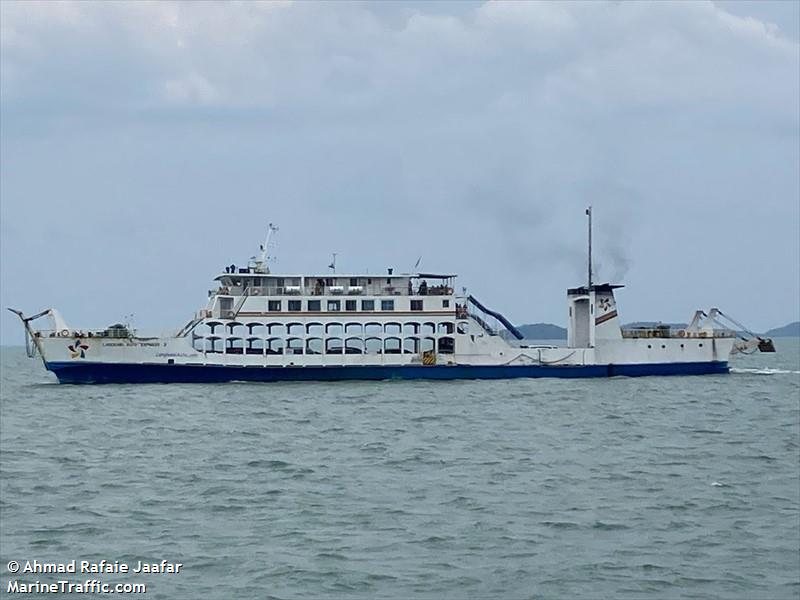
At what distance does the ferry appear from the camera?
52.4 m

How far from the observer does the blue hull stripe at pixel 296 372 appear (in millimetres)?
52250

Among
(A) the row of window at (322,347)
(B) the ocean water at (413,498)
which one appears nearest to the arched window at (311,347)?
(A) the row of window at (322,347)

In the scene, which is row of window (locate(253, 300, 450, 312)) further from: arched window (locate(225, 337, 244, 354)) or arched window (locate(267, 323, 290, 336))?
arched window (locate(225, 337, 244, 354))

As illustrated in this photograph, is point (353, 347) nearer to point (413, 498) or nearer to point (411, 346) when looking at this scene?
point (411, 346)

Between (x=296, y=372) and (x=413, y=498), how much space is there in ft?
98.8

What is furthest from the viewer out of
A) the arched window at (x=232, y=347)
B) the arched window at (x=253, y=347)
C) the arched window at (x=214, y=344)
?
the arched window at (x=253, y=347)

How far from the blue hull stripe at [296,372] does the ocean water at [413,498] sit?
8985 millimetres

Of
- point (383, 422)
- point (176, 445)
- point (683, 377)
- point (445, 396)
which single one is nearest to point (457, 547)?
point (176, 445)

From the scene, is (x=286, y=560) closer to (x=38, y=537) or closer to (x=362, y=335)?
(x=38, y=537)

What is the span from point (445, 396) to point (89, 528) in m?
27.5

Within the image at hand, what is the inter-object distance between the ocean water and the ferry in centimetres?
926

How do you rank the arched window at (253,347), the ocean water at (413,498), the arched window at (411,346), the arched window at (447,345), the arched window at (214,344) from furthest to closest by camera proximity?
the arched window at (411,346)
the arched window at (447,345)
the arched window at (253,347)
the arched window at (214,344)
the ocean water at (413,498)

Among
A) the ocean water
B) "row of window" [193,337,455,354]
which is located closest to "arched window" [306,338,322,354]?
"row of window" [193,337,455,354]

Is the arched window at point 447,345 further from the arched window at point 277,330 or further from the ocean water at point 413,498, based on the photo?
the ocean water at point 413,498
